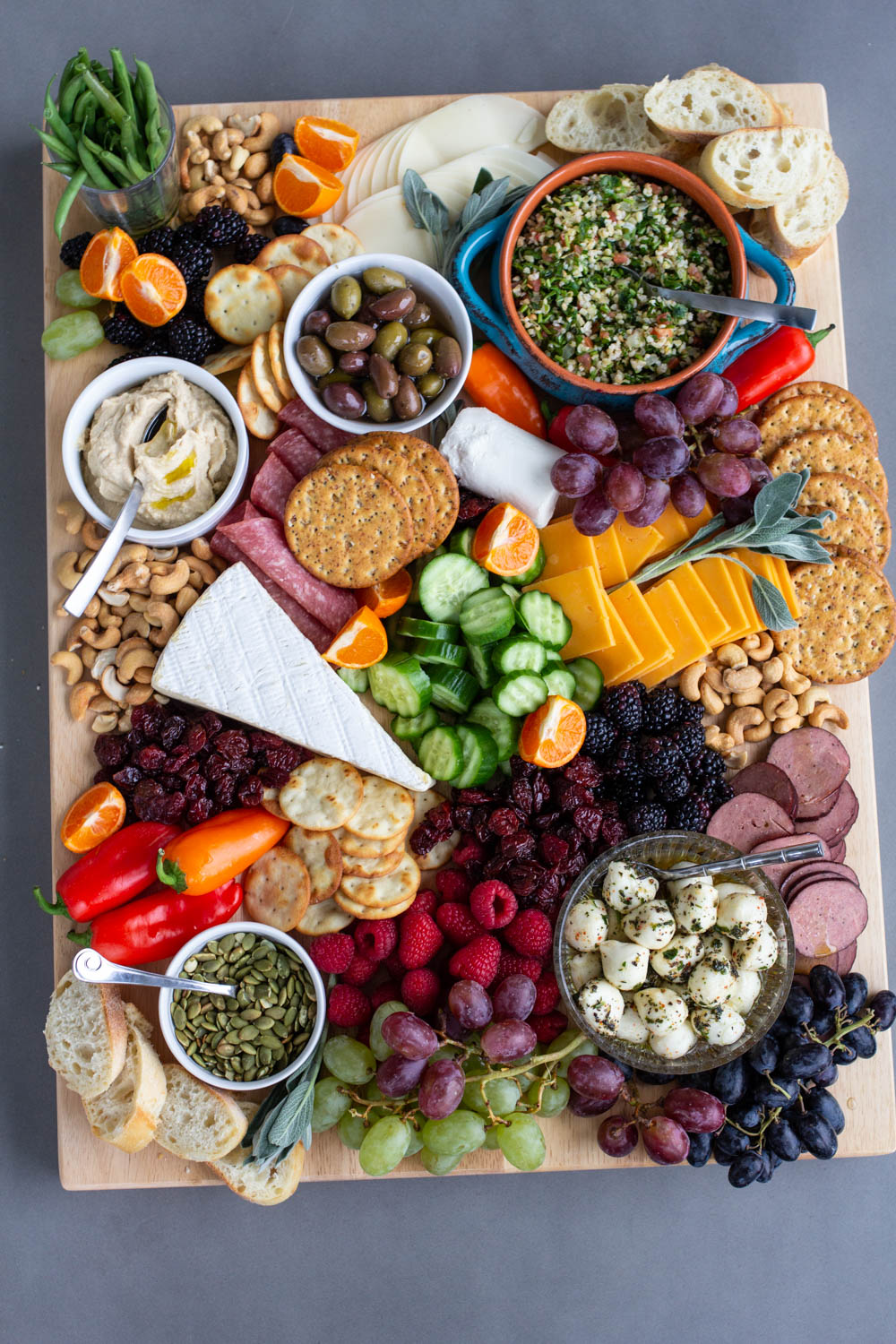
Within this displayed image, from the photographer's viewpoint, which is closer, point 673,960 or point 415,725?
point 673,960

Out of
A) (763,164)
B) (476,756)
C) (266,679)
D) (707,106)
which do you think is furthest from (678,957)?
(707,106)

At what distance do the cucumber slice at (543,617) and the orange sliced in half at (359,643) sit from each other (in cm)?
26

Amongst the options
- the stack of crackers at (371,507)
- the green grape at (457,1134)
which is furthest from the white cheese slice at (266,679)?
the green grape at (457,1134)

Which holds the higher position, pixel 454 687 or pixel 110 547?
pixel 110 547

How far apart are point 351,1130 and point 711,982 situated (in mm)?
677

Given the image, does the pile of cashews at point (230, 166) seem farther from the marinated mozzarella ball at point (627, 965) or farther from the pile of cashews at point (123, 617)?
the marinated mozzarella ball at point (627, 965)

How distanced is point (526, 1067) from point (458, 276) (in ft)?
4.51

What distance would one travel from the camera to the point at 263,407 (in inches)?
68.2

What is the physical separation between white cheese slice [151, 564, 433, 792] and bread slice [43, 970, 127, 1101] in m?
0.54

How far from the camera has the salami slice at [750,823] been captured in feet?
5.69

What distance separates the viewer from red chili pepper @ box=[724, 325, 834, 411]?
1.75 m

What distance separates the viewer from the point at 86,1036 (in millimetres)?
1630

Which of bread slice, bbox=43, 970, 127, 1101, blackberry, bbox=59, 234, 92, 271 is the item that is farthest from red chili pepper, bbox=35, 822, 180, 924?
blackberry, bbox=59, 234, 92, 271

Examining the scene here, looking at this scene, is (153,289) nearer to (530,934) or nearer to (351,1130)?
(530,934)
